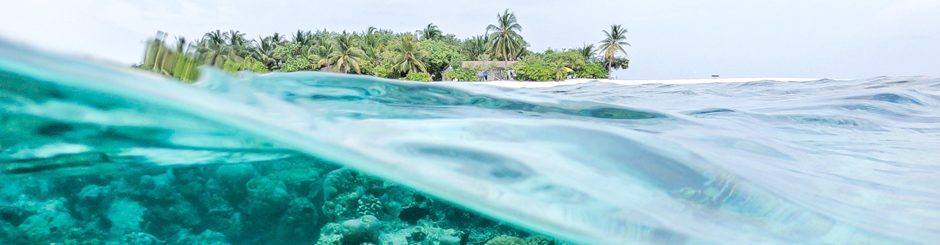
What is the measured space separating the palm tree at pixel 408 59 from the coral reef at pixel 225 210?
49125 mm

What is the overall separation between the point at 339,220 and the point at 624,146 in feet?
7.15

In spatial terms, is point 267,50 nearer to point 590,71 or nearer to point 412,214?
point 590,71

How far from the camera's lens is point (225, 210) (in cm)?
461

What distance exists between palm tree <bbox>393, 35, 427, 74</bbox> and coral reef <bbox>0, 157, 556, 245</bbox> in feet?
161

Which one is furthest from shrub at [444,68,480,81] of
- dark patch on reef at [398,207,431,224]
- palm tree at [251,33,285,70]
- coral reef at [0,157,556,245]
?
dark patch on reef at [398,207,431,224]

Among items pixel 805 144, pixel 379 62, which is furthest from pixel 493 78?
pixel 805 144

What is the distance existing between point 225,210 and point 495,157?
8.49 ft

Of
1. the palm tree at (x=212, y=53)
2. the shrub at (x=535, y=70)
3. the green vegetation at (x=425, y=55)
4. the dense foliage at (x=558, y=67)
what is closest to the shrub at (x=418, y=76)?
the green vegetation at (x=425, y=55)

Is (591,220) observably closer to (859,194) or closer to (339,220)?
(859,194)

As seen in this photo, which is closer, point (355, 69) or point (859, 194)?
point (859, 194)

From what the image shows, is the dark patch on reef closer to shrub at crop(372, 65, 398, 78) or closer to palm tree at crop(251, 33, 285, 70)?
shrub at crop(372, 65, 398, 78)

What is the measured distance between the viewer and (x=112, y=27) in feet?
9.41

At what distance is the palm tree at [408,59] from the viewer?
53594 millimetres

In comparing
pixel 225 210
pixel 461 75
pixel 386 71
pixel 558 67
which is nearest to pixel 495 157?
pixel 225 210
